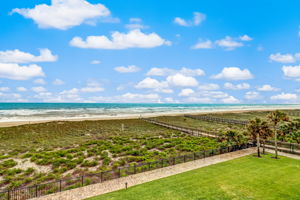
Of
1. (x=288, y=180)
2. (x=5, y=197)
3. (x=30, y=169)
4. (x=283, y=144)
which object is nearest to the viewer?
(x=5, y=197)

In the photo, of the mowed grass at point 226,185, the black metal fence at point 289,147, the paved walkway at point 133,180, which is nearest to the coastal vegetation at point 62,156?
the paved walkway at point 133,180

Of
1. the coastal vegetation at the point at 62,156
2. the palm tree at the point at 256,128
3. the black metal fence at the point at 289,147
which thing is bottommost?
the coastal vegetation at the point at 62,156

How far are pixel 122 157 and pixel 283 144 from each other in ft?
81.8

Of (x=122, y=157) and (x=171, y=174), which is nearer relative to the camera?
(x=171, y=174)

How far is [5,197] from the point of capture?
16.1 meters

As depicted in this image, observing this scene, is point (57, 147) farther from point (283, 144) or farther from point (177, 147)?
point (283, 144)

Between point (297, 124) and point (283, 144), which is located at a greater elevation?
point (297, 124)

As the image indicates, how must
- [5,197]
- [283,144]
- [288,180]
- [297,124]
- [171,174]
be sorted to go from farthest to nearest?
[297,124] < [283,144] < [171,174] < [288,180] < [5,197]

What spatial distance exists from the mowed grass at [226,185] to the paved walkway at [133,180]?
934 millimetres

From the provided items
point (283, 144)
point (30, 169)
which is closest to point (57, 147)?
point (30, 169)

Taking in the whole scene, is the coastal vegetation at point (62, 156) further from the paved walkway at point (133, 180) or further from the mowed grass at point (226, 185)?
the mowed grass at point (226, 185)

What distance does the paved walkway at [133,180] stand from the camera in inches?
637

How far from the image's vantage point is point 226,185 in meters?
18.1

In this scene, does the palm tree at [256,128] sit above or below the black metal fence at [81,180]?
above
